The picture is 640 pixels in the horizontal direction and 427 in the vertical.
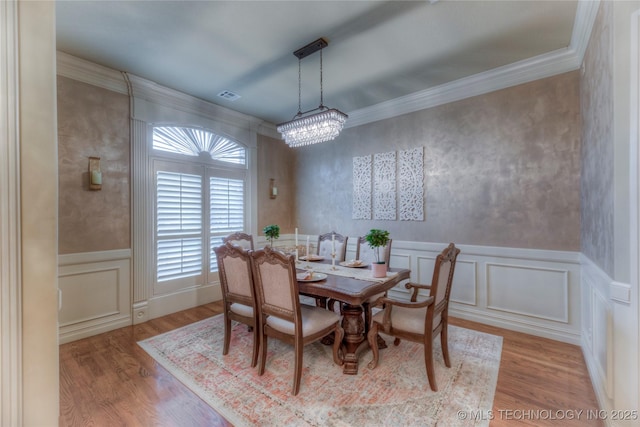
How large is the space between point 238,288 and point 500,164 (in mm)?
3225

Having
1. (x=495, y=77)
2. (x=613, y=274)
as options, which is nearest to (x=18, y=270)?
(x=613, y=274)

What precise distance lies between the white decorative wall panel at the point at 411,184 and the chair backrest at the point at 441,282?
1604 millimetres

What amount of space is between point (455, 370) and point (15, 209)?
2.89 m

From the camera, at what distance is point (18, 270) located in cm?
84

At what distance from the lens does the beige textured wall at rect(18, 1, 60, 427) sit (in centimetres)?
86

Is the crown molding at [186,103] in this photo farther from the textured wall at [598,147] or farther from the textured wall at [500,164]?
the textured wall at [598,147]

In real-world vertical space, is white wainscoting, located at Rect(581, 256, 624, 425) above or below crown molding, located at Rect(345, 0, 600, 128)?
below

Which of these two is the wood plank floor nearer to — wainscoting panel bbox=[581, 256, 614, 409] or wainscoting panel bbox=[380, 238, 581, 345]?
wainscoting panel bbox=[581, 256, 614, 409]

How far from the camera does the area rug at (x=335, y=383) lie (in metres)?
1.85

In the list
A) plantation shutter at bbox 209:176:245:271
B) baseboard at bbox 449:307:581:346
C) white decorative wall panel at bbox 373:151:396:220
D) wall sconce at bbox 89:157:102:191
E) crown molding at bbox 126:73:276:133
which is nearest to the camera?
baseboard at bbox 449:307:581:346

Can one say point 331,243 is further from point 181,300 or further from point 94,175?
point 94,175

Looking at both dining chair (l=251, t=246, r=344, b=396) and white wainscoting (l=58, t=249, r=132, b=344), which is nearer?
dining chair (l=251, t=246, r=344, b=396)

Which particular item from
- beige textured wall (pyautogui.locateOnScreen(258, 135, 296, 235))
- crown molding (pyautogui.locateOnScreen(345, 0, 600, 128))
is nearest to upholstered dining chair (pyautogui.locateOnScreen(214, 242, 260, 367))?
beige textured wall (pyautogui.locateOnScreen(258, 135, 296, 235))

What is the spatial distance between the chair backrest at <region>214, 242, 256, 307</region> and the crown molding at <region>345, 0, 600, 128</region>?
301 cm
